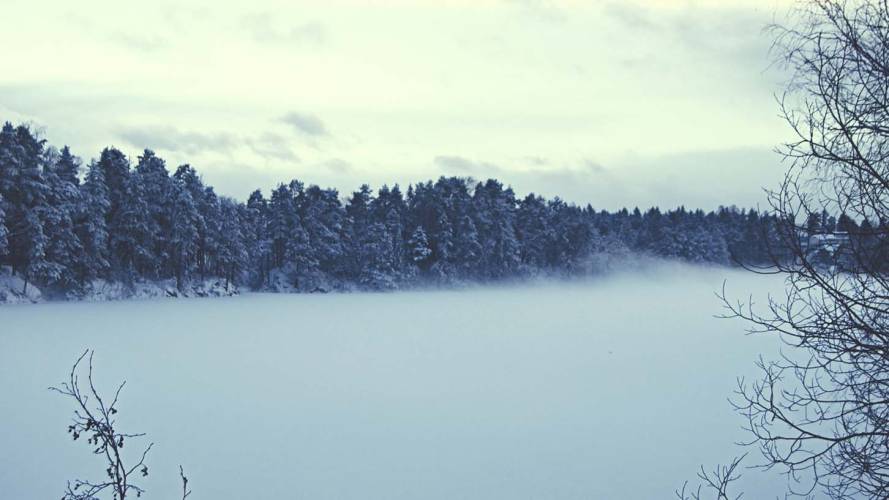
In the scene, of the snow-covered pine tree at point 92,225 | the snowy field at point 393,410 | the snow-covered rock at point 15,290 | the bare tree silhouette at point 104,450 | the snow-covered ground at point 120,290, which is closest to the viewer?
the bare tree silhouette at point 104,450

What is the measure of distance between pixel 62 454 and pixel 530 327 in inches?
875

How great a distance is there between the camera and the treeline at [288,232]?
4400cm

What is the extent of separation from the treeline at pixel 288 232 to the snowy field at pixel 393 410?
21.8 m

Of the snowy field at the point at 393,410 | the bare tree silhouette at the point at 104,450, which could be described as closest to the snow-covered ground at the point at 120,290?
the snowy field at the point at 393,410

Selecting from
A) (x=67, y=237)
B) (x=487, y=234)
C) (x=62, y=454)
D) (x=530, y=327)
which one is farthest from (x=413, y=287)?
(x=62, y=454)

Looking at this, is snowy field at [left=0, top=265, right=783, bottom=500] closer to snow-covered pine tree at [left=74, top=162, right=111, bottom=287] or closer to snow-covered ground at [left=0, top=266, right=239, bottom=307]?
snow-covered ground at [left=0, top=266, right=239, bottom=307]

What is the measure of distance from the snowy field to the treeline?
2179cm

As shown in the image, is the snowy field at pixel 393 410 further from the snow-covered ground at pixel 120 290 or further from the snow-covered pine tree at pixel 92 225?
the snow-covered pine tree at pixel 92 225

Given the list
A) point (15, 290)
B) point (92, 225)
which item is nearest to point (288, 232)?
point (92, 225)

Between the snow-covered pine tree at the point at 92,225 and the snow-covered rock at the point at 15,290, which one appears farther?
the snow-covered pine tree at the point at 92,225

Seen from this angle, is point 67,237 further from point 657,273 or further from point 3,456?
point 657,273

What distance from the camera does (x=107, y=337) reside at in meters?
24.1

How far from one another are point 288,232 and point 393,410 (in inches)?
2447

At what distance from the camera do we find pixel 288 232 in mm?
72312
